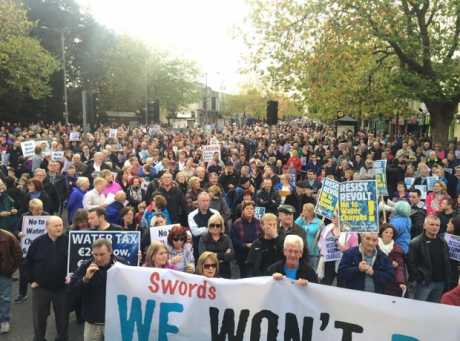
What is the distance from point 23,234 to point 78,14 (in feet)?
148

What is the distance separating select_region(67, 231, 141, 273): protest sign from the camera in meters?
5.22

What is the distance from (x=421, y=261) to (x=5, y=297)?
16.8ft

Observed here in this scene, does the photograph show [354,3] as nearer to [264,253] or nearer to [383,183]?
[383,183]

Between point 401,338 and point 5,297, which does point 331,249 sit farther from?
point 5,297

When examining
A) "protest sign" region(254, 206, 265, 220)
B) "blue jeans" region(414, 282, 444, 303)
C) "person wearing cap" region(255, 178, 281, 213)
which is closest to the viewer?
"blue jeans" region(414, 282, 444, 303)

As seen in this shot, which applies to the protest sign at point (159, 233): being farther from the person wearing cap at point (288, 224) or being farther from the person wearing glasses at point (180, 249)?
the person wearing cap at point (288, 224)

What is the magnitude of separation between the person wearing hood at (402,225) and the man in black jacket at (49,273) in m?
4.47

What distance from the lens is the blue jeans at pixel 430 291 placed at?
19.0 ft

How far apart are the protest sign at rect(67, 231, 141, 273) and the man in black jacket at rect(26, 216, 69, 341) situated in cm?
16

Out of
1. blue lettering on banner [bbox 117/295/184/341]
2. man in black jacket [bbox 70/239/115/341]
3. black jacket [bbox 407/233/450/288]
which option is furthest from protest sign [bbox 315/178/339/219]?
man in black jacket [bbox 70/239/115/341]

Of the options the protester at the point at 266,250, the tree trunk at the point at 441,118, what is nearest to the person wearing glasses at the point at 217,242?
the protester at the point at 266,250

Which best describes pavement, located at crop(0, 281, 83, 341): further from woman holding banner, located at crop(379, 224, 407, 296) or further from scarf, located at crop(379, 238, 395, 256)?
scarf, located at crop(379, 238, 395, 256)

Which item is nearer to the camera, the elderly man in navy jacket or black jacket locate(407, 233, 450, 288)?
the elderly man in navy jacket

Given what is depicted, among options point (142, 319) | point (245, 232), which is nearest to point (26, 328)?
point (142, 319)
